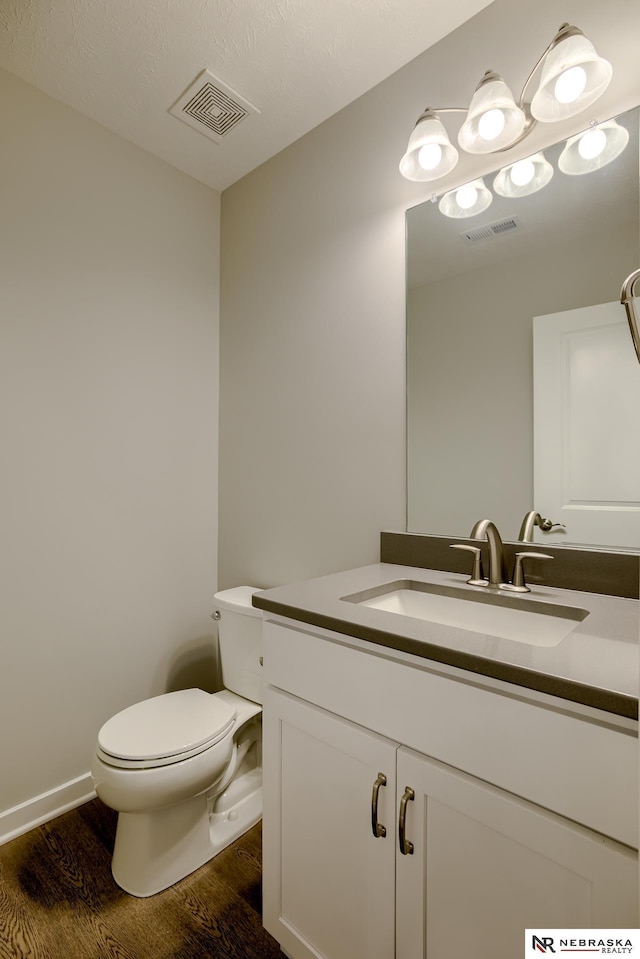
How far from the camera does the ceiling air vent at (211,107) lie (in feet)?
5.47

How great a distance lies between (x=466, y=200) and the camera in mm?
1454

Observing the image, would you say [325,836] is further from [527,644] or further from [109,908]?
[109,908]

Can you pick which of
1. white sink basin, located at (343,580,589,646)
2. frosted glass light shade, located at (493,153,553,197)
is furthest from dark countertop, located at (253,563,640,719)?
frosted glass light shade, located at (493,153,553,197)

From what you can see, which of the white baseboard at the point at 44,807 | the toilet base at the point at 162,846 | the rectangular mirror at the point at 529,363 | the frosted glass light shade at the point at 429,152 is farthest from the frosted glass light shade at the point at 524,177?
the white baseboard at the point at 44,807

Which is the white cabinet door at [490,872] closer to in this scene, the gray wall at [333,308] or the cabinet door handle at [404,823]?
the cabinet door handle at [404,823]

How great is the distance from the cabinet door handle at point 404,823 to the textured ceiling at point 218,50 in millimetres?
2010

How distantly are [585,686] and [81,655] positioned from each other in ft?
5.73

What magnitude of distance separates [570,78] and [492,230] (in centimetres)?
36

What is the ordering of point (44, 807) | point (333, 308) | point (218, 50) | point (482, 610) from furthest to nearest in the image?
1. point (333, 308)
2. point (44, 807)
3. point (218, 50)
4. point (482, 610)

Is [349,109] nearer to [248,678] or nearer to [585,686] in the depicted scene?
[585,686]

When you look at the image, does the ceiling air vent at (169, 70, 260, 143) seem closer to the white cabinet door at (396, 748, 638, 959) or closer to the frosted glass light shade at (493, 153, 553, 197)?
the frosted glass light shade at (493, 153, 553, 197)

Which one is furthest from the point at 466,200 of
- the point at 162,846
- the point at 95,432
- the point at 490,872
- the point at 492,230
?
the point at 162,846

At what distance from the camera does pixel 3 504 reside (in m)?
1.61

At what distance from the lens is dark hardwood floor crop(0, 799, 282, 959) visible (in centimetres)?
123
